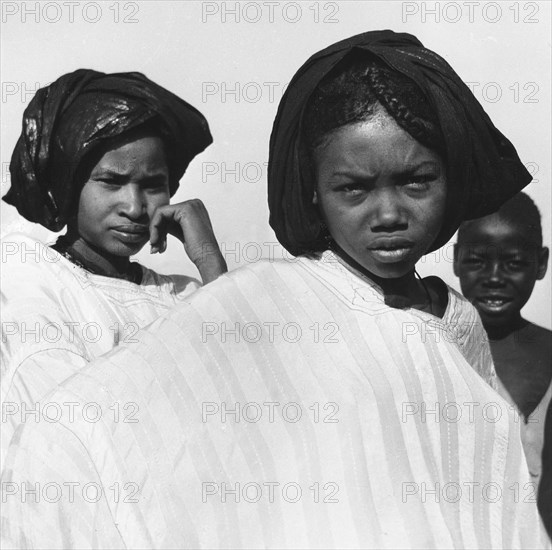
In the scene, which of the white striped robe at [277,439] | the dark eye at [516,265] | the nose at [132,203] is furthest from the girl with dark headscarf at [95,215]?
the dark eye at [516,265]

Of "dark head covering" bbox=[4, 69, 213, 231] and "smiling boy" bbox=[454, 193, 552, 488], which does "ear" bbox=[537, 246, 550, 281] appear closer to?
"smiling boy" bbox=[454, 193, 552, 488]

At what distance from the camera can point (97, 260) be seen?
14.9ft

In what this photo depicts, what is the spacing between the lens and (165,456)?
122 inches

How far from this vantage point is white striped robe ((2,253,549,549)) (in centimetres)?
307

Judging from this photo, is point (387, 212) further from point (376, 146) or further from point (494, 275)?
point (494, 275)

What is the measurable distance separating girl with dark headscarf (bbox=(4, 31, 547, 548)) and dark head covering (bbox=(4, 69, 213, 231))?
1.33 m

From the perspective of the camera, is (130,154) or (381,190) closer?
(381,190)

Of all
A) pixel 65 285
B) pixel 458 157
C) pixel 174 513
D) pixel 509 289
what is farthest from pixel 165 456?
pixel 509 289

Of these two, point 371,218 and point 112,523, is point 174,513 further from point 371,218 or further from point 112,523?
point 371,218

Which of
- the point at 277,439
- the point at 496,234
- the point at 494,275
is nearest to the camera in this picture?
the point at 277,439

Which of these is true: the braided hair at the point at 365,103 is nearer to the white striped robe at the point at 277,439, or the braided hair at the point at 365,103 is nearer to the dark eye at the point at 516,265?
the white striped robe at the point at 277,439

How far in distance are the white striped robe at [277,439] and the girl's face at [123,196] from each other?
1149 millimetres

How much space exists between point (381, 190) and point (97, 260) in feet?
4.95

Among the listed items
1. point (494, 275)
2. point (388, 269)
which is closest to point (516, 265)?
point (494, 275)
